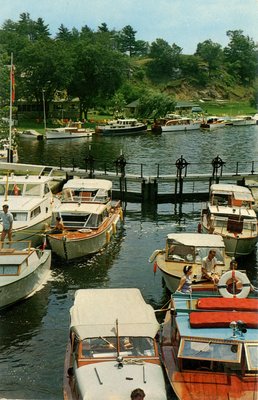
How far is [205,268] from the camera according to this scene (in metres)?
26.9

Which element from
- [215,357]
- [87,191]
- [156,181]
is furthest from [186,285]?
[156,181]

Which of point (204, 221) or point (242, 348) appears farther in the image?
point (204, 221)

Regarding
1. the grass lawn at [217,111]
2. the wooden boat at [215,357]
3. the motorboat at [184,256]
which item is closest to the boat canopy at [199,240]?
the motorboat at [184,256]

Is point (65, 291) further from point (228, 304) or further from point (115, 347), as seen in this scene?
point (115, 347)

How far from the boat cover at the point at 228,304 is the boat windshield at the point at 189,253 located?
8.69 m

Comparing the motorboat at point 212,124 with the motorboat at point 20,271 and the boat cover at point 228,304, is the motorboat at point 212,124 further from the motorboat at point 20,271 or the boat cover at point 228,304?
the boat cover at point 228,304

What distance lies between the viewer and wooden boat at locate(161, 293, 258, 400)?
54.6 ft

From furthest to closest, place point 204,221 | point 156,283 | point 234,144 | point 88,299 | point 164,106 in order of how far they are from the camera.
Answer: point 164,106
point 234,144
point 204,221
point 156,283
point 88,299

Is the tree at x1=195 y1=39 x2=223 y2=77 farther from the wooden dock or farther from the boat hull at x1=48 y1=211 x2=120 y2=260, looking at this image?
the boat hull at x1=48 y1=211 x2=120 y2=260

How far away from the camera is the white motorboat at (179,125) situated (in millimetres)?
120831

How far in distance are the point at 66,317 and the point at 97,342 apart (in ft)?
28.6

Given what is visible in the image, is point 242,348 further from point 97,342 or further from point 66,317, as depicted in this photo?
point 66,317

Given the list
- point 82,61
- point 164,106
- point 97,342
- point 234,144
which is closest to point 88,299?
point 97,342

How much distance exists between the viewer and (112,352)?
17.5 meters
